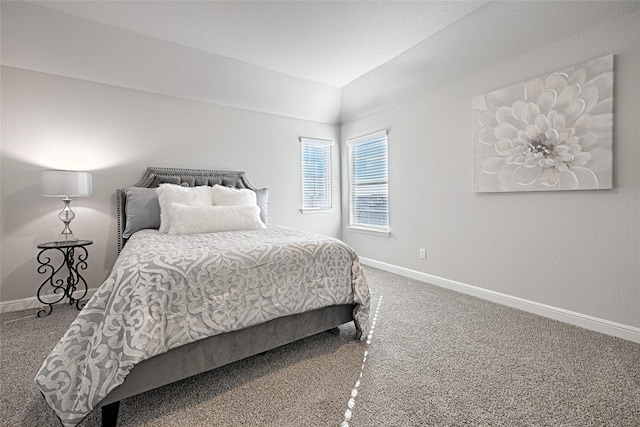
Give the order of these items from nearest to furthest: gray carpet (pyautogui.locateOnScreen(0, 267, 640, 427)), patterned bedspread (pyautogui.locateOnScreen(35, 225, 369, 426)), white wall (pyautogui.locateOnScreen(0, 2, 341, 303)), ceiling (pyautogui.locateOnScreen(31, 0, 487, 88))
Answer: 1. patterned bedspread (pyautogui.locateOnScreen(35, 225, 369, 426))
2. gray carpet (pyautogui.locateOnScreen(0, 267, 640, 427))
3. ceiling (pyautogui.locateOnScreen(31, 0, 487, 88))
4. white wall (pyautogui.locateOnScreen(0, 2, 341, 303))

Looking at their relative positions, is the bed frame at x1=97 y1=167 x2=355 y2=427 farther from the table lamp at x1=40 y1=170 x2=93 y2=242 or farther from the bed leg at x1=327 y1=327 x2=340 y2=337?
the table lamp at x1=40 y1=170 x2=93 y2=242

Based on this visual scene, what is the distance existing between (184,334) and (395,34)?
3.18 metres

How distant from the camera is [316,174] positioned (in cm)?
485

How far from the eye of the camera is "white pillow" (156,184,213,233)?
2.88 meters

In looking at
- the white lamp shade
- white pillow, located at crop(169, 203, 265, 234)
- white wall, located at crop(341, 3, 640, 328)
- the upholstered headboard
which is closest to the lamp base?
the upholstered headboard

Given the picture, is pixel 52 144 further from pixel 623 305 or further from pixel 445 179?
pixel 623 305

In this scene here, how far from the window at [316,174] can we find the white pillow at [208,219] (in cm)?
184

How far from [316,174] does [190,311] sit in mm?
3591

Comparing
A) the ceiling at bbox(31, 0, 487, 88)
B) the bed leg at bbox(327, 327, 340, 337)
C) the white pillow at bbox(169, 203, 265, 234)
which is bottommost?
the bed leg at bbox(327, 327, 340, 337)

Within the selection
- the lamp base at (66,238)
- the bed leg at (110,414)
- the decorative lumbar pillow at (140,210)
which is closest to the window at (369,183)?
the decorative lumbar pillow at (140,210)

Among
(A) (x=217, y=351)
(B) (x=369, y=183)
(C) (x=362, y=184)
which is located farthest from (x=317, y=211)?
(A) (x=217, y=351)

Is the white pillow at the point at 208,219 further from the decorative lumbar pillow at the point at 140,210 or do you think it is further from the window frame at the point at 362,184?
the window frame at the point at 362,184

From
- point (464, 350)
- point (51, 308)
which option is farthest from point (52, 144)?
point (464, 350)

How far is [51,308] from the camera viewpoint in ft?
9.27
